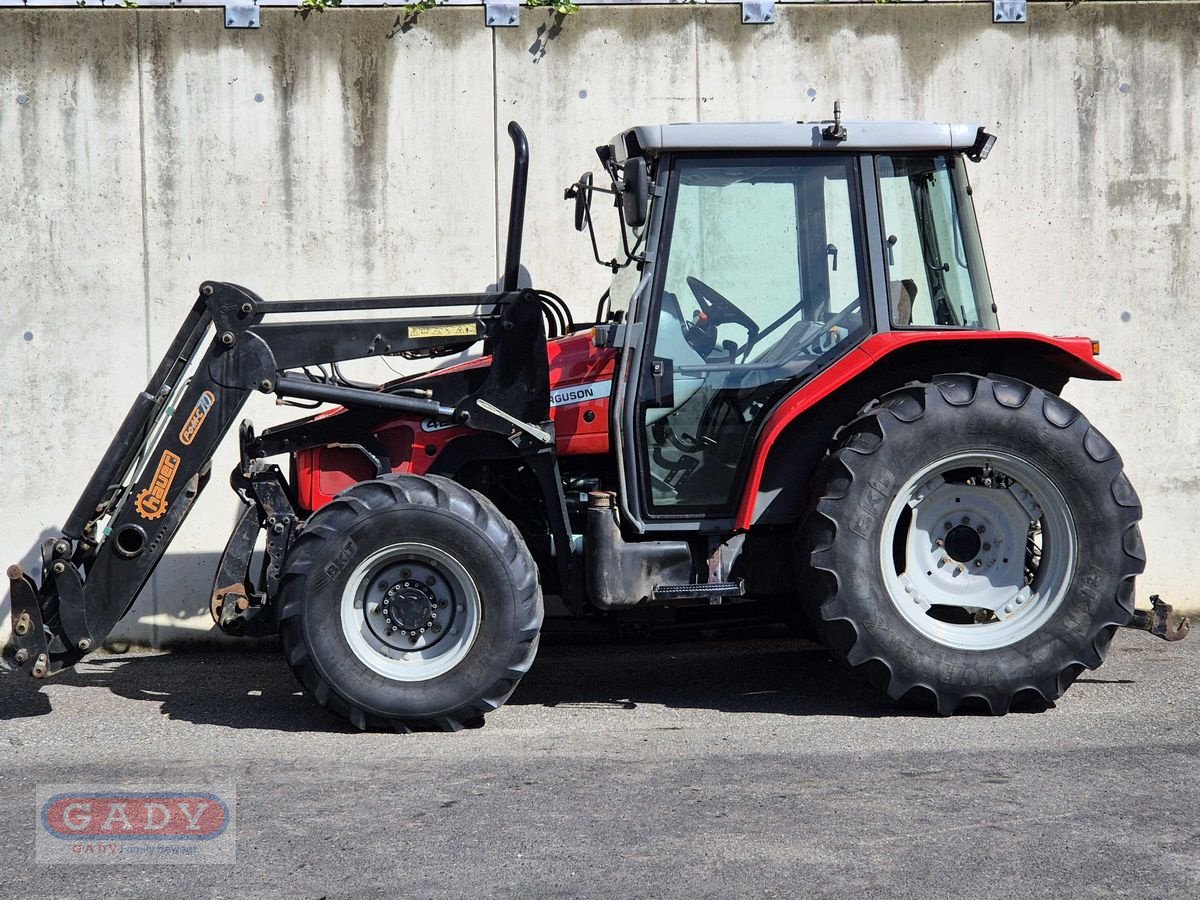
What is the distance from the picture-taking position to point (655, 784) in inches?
183

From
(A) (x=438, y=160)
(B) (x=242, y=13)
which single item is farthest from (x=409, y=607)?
(B) (x=242, y=13)

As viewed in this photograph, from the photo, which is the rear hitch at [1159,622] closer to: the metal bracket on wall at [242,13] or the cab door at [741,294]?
the cab door at [741,294]

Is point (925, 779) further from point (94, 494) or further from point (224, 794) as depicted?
point (94, 494)

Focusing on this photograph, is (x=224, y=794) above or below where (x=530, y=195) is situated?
below

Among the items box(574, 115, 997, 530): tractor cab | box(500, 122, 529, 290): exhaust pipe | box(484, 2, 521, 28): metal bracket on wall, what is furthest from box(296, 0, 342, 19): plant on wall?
box(574, 115, 997, 530): tractor cab

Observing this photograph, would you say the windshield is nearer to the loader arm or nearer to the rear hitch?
the rear hitch

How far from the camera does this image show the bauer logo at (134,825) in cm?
410

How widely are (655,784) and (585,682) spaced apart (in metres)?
1.70

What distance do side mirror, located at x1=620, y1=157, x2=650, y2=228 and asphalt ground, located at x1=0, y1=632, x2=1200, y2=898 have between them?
2069 mm

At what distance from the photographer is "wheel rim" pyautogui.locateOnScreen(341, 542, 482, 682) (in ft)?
17.7

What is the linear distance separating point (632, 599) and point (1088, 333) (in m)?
3.37

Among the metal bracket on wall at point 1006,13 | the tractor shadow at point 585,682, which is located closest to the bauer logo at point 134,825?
the tractor shadow at point 585,682

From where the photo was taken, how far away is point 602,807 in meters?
4.42

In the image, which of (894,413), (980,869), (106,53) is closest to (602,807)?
(980,869)
